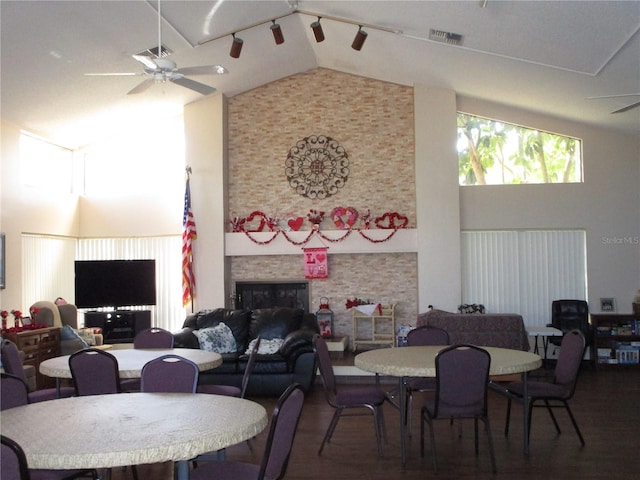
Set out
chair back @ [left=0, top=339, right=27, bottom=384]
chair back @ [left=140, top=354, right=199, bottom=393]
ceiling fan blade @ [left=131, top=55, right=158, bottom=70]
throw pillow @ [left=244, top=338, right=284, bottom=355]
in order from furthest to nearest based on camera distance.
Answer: throw pillow @ [left=244, top=338, right=284, bottom=355], ceiling fan blade @ [left=131, top=55, right=158, bottom=70], chair back @ [left=0, top=339, right=27, bottom=384], chair back @ [left=140, top=354, right=199, bottom=393]

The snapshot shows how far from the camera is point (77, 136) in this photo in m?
10.2

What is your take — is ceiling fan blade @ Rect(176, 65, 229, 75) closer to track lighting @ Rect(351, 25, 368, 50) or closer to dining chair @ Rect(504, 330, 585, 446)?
track lighting @ Rect(351, 25, 368, 50)

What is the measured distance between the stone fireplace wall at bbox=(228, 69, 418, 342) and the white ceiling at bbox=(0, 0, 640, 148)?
330 millimetres

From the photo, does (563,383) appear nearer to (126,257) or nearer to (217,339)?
(217,339)

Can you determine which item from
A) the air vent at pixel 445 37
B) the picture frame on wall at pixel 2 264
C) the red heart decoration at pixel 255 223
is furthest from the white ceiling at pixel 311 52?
the red heart decoration at pixel 255 223

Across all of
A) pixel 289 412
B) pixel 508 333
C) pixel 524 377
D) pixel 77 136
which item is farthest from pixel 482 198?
pixel 289 412

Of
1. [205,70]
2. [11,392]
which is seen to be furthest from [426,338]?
[11,392]

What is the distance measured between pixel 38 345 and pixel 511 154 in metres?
7.49

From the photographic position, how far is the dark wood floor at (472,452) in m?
4.64

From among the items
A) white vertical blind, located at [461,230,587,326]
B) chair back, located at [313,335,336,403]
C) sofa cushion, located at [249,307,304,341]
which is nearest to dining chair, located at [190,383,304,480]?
chair back, located at [313,335,336,403]

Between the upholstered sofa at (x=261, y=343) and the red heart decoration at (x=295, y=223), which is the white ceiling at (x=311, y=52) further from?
the upholstered sofa at (x=261, y=343)

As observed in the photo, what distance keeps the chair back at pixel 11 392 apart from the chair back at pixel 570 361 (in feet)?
13.2

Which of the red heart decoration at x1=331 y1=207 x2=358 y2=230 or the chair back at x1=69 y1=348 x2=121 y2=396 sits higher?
the red heart decoration at x1=331 y1=207 x2=358 y2=230

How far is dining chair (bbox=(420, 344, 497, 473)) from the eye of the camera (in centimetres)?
437
